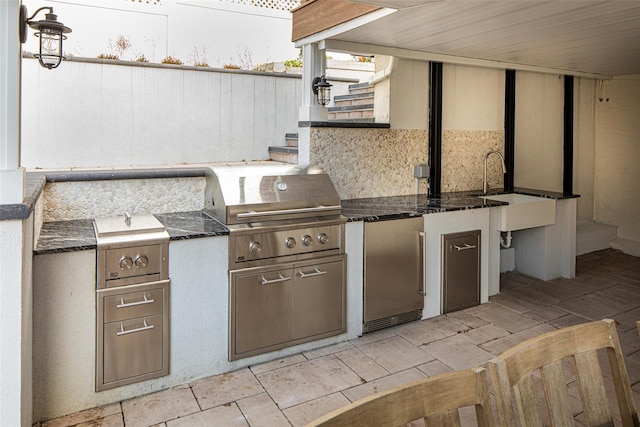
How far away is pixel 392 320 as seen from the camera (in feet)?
12.2

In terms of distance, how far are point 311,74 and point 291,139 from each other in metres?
2.13

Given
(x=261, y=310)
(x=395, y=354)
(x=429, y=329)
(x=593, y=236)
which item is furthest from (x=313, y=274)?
(x=593, y=236)

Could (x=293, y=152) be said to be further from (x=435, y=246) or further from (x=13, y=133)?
(x=13, y=133)

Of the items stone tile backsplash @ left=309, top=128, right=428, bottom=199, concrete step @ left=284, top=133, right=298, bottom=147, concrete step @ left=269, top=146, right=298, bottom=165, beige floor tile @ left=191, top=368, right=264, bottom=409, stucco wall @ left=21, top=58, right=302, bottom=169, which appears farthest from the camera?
concrete step @ left=284, top=133, right=298, bottom=147

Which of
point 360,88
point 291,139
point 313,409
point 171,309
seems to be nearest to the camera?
point 313,409

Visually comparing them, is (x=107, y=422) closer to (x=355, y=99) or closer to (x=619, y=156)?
(x=355, y=99)

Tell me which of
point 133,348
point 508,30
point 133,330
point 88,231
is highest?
point 508,30

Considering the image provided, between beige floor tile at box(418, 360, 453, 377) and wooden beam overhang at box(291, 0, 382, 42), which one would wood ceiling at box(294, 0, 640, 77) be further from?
beige floor tile at box(418, 360, 453, 377)

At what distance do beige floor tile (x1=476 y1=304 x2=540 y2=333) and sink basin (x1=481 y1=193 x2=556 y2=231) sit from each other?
0.71 meters

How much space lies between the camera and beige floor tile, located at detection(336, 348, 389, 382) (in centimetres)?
303

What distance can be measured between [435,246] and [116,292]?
236 cm

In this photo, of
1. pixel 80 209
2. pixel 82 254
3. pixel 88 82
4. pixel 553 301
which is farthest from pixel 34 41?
pixel 553 301

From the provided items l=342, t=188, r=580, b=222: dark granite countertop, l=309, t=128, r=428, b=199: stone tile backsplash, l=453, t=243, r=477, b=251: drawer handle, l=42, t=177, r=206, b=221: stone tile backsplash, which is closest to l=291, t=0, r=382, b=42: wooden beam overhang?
l=309, t=128, r=428, b=199: stone tile backsplash

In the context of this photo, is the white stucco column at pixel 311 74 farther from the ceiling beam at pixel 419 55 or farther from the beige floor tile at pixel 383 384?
the beige floor tile at pixel 383 384
